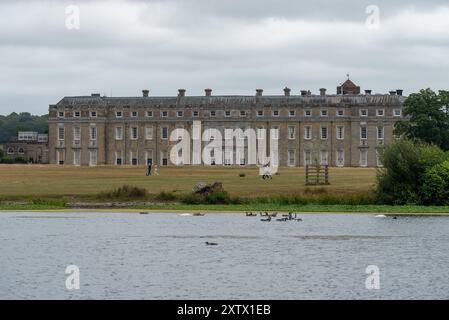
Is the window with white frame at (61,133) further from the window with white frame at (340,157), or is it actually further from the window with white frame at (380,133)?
the window with white frame at (380,133)

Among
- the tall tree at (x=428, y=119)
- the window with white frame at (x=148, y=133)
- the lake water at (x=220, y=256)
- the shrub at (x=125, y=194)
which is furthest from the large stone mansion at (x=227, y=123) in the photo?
the lake water at (x=220, y=256)

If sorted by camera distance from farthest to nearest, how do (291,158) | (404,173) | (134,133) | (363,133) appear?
(134,133) < (363,133) < (291,158) < (404,173)

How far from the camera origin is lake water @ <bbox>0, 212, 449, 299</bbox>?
133 ft

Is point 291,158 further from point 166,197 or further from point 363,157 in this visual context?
point 166,197

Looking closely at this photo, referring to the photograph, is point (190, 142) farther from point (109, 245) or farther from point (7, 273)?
point (7, 273)

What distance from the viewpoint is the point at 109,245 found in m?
53.5

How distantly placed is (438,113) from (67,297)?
307 ft

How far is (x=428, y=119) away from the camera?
12719 cm

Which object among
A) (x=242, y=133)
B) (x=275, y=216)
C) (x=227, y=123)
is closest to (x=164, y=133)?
(x=227, y=123)

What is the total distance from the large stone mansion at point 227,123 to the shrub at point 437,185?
76.2 metres

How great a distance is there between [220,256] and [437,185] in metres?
26.1

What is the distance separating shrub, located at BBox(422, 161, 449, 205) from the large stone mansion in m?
76.2

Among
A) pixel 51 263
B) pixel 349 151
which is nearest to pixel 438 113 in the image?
pixel 349 151

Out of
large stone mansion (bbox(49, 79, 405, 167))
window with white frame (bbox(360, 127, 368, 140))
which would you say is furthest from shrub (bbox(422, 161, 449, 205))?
window with white frame (bbox(360, 127, 368, 140))
